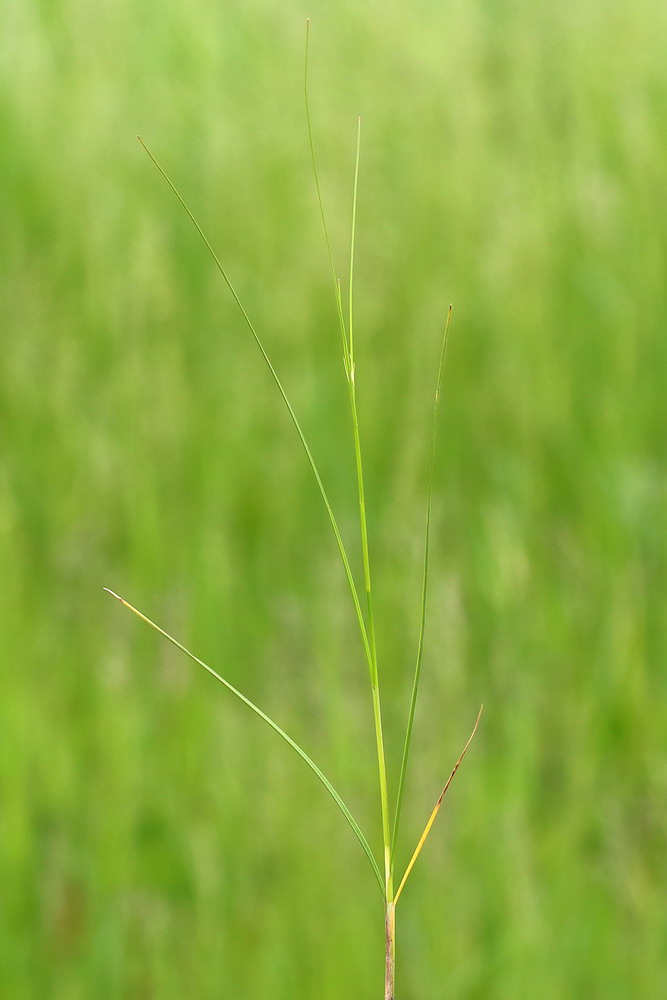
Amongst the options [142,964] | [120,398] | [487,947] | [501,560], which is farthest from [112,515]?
[487,947]

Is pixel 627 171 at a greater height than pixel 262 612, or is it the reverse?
pixel 627 171

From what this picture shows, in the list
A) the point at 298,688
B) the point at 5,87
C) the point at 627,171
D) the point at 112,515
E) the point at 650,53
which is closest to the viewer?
the point at 298,688

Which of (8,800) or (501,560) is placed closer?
(8,800)

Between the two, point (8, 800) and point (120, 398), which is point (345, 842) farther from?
point (120, 398)

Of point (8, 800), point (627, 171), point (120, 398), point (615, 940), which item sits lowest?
point (615, 940)

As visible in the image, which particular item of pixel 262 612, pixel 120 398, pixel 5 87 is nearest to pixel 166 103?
pixel 5 87

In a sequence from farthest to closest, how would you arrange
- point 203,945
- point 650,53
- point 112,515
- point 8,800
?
point 650,53, point 112,515, point 8,800, point 203,945
